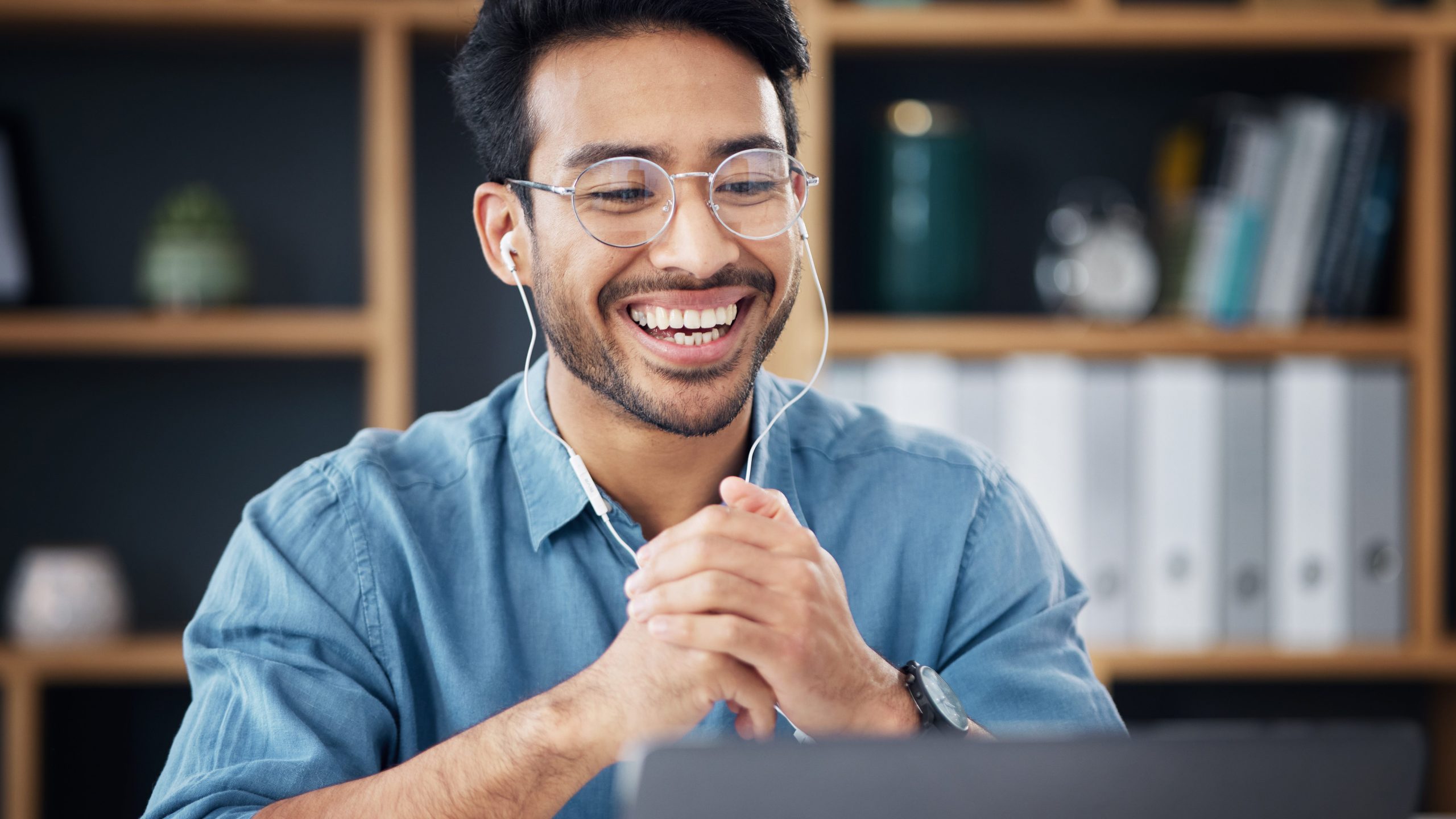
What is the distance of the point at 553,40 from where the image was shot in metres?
1.18

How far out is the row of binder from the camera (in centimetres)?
192

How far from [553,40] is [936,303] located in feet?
3.31

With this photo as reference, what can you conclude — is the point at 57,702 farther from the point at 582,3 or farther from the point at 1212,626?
the point at 1212,626

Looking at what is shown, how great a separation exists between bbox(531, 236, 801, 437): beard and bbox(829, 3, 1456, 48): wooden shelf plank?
91cm

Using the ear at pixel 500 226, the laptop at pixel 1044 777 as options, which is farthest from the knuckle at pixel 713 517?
the ear at pixel 500 226

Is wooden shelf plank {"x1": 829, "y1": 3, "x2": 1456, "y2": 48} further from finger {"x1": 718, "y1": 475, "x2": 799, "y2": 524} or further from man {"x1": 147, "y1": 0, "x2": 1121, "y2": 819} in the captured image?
finger {"x1": 718, "y1": 475, "x2": 799, "y2": 524}

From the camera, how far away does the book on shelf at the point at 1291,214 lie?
1.96 m

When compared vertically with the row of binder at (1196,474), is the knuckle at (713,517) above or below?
above

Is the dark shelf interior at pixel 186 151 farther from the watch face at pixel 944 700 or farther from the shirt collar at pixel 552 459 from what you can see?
the watch face at pixel 944 700

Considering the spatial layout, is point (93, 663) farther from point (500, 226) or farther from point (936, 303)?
point (936, 303)

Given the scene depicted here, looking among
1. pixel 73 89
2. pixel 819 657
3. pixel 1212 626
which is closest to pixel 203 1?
pixel 73 89

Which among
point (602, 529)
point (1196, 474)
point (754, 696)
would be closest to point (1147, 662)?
point (1196, 474)

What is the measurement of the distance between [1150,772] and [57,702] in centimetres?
212

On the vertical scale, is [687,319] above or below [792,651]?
above
